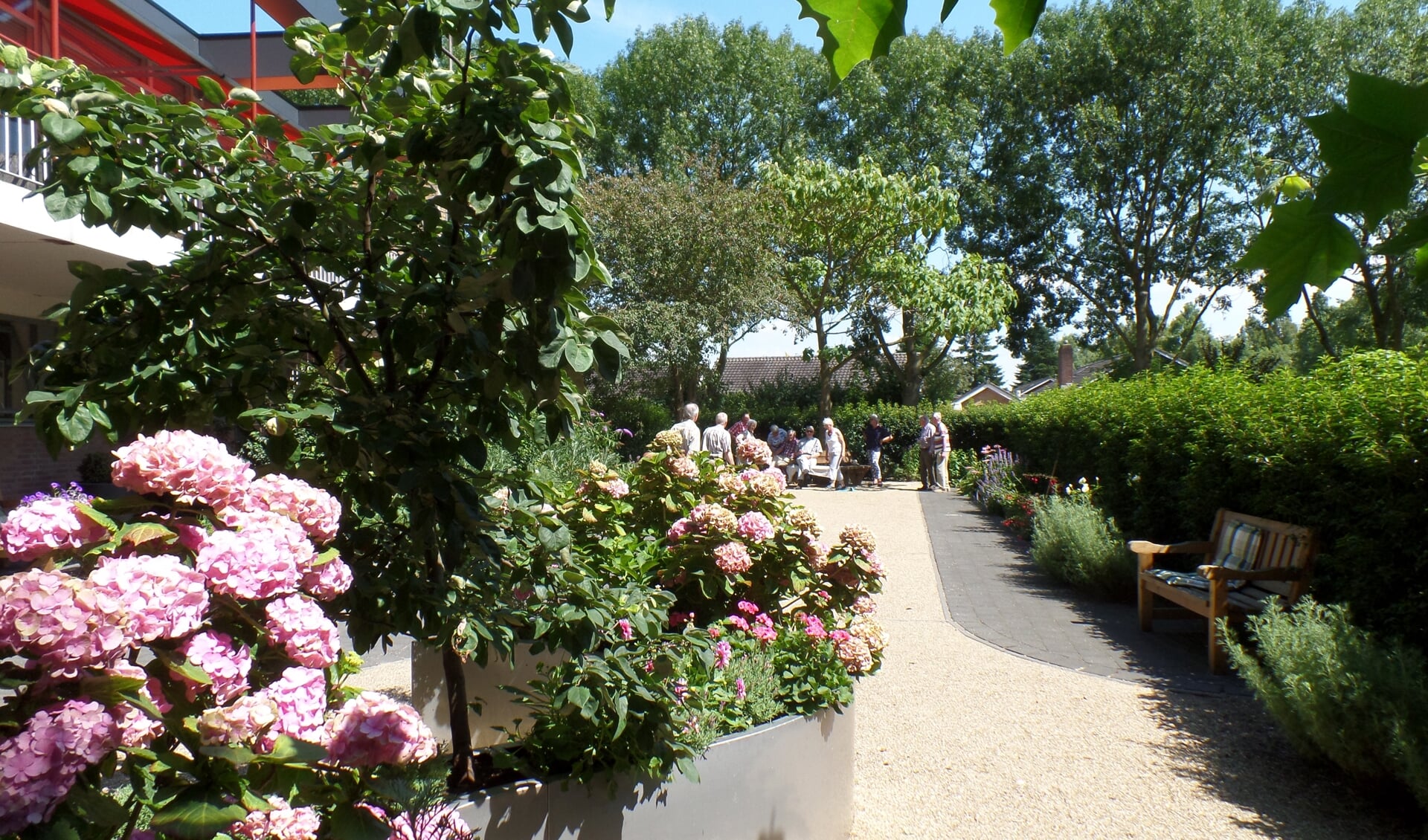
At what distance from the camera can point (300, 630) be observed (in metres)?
1.32

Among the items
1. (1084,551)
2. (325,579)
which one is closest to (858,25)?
(325,579)

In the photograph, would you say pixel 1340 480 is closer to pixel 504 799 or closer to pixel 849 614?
pixel 849 614

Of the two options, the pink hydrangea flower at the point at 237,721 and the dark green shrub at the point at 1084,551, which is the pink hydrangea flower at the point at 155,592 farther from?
the dark green shrub at the point at 1084,551

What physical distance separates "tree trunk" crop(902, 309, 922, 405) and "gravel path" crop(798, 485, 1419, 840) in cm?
2698

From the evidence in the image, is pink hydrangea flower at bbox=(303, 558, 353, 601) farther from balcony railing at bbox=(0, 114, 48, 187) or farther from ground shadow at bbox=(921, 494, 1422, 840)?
balcony railing at bbox=(0, 114, 48, 187)

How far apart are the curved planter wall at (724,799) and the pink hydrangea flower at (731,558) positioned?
2.15 ft

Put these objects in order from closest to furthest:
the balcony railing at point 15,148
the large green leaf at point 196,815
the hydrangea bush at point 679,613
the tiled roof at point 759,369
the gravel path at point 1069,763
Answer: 1. the large green leaf at point 196,815
2. the hydrangea bush at point 679,613
3. the gravel path at point 1069,763
4. the balcony railing at point 15,148
5. the tiled roof at point 759,369

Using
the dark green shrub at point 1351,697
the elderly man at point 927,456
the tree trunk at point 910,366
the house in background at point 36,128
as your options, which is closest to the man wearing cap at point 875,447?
the elderly man at point 927,456

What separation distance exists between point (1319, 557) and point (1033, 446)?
34.8 ft

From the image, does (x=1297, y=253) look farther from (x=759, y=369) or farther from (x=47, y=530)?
(x=759, y=369)

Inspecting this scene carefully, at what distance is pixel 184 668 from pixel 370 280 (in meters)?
1.44

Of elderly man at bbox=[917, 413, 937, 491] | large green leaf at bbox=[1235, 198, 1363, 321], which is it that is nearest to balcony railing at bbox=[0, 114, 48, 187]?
large green leaf at bbox=[1235, 198, 1363, 321]

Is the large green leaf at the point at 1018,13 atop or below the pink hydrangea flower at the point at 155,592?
atop

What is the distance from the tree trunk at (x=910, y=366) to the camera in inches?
1300
